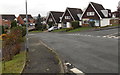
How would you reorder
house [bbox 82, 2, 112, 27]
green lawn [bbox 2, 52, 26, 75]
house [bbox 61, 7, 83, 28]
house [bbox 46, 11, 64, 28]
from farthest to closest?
house [bbox 46, 11, 64, 28]
house [bbox 61, 7, 83, 28]
house [bbox 82, 2, 112, 27]
green lawn [bbox 2, 52, 26, 75]

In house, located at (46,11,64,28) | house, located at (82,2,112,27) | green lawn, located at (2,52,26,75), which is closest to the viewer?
green lawn, located at (2,52,26,75)

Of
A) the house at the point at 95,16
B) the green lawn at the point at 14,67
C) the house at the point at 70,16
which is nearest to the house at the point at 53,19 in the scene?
the house at the point at 70,16

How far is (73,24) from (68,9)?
7.29 meters

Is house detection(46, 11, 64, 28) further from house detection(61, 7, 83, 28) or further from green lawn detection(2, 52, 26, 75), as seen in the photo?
green lawn detection(2, 52, 26, 75)

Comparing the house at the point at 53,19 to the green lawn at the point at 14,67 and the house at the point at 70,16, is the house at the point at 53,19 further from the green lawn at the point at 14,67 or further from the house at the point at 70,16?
the green lawn at the point at 14,67

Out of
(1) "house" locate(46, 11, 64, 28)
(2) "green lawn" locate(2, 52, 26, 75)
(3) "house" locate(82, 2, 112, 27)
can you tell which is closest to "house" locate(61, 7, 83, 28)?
(1) "house" locate(46, 11, 64, 28)

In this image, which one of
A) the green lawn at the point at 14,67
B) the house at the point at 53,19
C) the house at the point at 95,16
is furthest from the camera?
the house at the point at 53,19

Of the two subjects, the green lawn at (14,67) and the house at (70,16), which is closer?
the green lawn at (14,67)

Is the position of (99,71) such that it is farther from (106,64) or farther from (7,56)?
(7,56)

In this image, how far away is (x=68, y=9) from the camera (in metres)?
47.1

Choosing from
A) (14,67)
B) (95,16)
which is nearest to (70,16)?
(95,16)

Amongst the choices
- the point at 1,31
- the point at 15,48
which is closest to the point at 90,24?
the point at 1,31

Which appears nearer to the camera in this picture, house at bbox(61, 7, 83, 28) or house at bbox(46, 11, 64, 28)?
house at bbox(61, 7, 83, 28)

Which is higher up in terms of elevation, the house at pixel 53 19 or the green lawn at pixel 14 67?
the house at pixel 53 19
